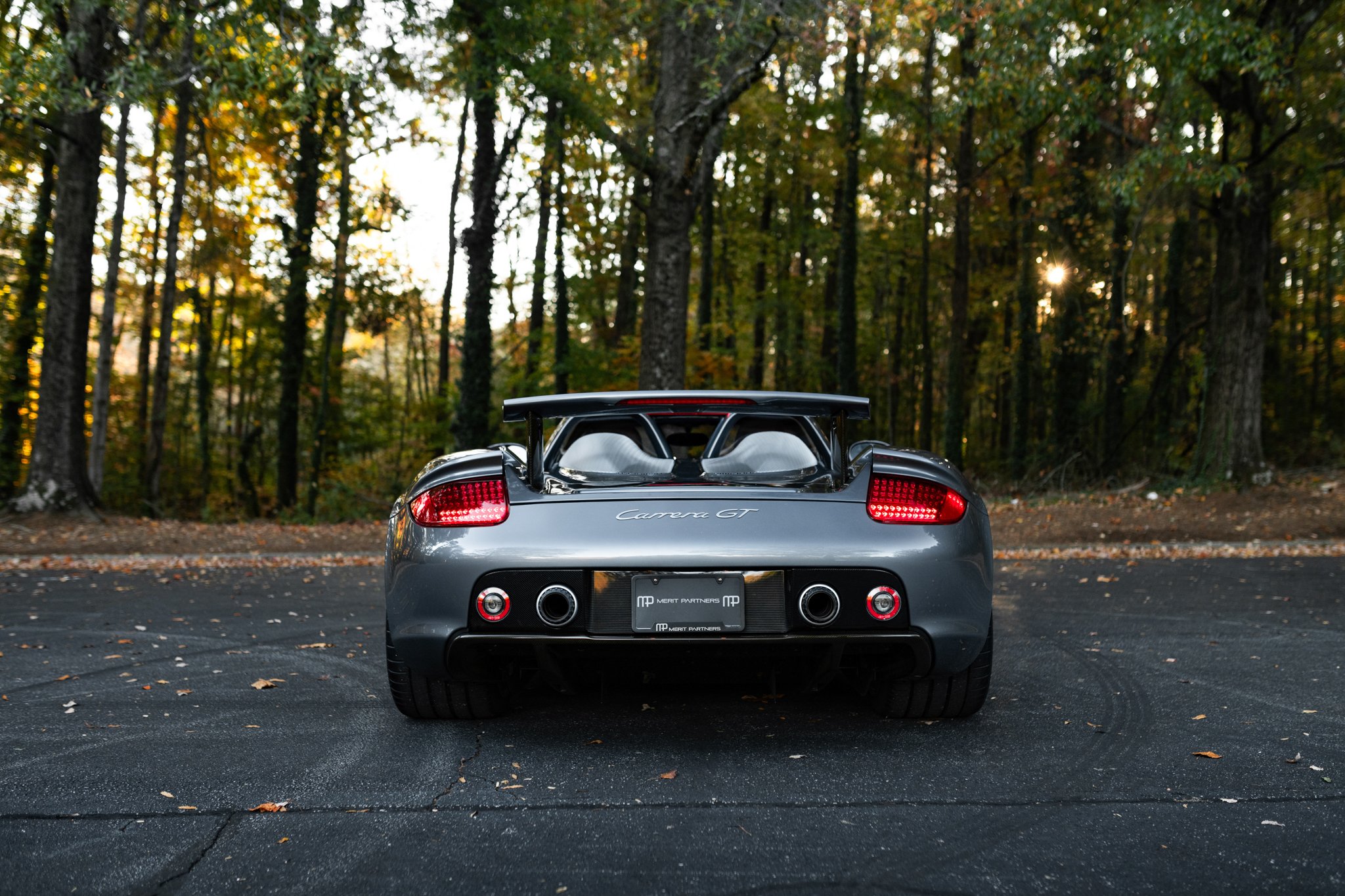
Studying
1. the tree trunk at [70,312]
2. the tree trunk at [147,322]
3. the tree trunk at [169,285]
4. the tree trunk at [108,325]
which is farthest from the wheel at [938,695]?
the tree trunk at [147,322]

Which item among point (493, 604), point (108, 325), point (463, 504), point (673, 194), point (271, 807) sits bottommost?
point (271, 807)

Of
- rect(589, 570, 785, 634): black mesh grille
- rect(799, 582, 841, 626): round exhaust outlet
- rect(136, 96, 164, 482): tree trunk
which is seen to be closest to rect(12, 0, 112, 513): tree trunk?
rect(136, 96, 164, 482): tree trunk

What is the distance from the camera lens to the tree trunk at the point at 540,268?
72.4ft

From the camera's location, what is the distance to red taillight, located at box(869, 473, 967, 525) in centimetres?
354

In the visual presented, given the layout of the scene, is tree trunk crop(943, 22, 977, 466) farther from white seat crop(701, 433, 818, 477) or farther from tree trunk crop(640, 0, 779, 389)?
white seat crop(701, 433, 818, 477)

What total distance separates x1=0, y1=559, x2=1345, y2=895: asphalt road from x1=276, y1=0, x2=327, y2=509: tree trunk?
18523 millimetres

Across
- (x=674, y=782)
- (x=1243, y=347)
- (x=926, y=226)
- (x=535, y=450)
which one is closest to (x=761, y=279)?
(x=926, y=226)

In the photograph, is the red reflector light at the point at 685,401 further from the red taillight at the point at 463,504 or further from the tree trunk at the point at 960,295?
the tree trunk at the point at 960,295

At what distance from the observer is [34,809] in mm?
2973

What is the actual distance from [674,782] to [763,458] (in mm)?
1385

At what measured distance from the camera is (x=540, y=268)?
28.8m

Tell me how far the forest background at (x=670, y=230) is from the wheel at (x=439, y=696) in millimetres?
8821

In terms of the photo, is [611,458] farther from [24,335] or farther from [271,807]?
[24,335]

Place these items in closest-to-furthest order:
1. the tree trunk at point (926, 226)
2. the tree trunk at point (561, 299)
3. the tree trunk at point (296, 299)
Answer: the tree trunk at point (296, 299)
the tree trunk at point (926, 226)
the tree trunk at point (561, 299)
